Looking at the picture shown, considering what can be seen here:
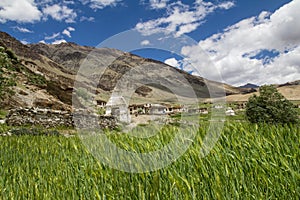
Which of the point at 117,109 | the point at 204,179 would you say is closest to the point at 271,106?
the point at 117,109

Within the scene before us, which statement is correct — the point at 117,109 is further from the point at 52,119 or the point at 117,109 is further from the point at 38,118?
the point at 38,118

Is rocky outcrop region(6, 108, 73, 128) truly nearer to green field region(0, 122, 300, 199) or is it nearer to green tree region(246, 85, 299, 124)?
green tree region(246, 85, 299, 124)

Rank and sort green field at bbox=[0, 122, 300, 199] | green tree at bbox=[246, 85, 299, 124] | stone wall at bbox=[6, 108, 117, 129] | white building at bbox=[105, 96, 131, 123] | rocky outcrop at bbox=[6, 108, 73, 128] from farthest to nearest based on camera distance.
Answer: green tree at bbox=[246, 85, 299, 124]
white building at bbox=[105, 96, 131, 123]
rocky outcrop at bbox=[6, 108, 73, 128]
stone wall at bbox=[6, 108, 117, 129]
green field at bbox=[0, 122, 300, 199]

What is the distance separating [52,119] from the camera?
21500 mm

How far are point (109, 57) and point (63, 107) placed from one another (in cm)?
3332

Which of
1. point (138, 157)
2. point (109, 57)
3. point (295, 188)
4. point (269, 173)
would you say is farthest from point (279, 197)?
point (109, 57)

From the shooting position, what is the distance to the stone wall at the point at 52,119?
747 inches

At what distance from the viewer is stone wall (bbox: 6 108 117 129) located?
1898 centimetres

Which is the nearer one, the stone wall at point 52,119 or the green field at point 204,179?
the green field at point 204,179

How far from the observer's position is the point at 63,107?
1441 inches

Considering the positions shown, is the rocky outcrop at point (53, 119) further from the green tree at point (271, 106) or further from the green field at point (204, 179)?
the green field at point (204, 179)

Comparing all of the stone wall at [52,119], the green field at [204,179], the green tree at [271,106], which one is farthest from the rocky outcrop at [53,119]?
the green field at [204,179]

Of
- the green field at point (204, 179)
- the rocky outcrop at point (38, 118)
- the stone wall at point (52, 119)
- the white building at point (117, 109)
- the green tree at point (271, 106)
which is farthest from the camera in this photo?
the green tree at point (271, 106)

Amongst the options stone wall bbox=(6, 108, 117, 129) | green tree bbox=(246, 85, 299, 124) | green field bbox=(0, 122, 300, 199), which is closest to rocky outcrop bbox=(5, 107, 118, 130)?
stone wall bbox=(6, 108, 117, 129)
